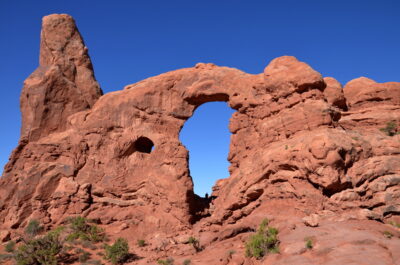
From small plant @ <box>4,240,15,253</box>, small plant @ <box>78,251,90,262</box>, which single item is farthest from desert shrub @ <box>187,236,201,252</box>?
small plant @ <box>4,240,15,253</box>

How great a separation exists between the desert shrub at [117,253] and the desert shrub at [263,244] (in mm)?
7397

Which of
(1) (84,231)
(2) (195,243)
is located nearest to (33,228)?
(1) (84,231)

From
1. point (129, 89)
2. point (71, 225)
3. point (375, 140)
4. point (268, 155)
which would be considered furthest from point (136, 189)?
point (375, 140)

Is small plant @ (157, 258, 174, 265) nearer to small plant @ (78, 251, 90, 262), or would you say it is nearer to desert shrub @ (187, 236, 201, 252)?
desert shrub @ (187, 236, 201, 252)

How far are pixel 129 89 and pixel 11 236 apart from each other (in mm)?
12710

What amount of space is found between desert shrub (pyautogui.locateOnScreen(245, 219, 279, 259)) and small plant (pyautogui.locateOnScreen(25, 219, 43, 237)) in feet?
46.3

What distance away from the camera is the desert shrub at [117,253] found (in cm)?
1944

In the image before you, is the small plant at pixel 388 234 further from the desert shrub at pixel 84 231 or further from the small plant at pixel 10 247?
the small plant at pixel 10 247

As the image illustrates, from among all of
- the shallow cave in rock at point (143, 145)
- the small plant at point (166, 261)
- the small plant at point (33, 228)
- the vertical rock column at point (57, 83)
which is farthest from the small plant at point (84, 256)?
the vertical rock column at point (57, 83)

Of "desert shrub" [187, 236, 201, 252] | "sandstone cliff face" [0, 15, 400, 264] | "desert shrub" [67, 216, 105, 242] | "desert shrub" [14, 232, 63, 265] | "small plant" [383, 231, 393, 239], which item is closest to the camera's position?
"small plant" [383, 231, 393, 239]

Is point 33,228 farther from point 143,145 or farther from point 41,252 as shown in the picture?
point 143,145

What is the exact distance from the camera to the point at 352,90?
27.9 meters

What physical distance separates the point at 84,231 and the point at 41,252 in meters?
3.44

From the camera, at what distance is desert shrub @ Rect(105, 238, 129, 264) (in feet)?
63.8
